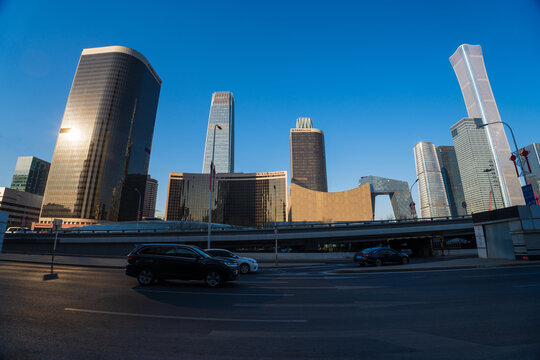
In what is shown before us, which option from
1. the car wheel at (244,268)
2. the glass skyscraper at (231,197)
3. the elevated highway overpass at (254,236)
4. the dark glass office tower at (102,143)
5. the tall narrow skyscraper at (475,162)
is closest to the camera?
the car wheel at (244,268)

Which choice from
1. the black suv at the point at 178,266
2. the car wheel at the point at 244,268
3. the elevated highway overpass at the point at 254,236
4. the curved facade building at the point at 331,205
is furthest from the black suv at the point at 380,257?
the curved facade building at the point at 331,205

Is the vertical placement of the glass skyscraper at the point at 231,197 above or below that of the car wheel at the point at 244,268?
above

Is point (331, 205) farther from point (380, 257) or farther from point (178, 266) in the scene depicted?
point (178, 266)

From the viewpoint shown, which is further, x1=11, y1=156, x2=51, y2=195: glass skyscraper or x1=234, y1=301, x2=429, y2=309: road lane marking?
x1=11, y1=156, x2=51, y2=195: glass skyscraper

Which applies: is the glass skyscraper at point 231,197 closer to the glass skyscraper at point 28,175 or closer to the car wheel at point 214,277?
the glass skyscraper at point 28,175

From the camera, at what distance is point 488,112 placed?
181875mm

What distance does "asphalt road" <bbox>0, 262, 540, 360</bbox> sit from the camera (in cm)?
394

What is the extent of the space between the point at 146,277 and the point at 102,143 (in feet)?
446

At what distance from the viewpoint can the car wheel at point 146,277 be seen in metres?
10.9

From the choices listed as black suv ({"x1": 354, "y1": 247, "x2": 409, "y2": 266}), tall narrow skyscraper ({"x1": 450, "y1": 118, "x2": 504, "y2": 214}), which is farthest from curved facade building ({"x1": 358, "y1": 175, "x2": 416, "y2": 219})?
black suv ({"x1": 354, "y1": 247, "x2": 409, "y2": 266})

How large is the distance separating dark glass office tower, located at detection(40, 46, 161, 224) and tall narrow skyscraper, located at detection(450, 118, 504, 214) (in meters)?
216

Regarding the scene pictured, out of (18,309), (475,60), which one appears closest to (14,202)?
(18,309)

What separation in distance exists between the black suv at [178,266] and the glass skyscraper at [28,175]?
721 feet

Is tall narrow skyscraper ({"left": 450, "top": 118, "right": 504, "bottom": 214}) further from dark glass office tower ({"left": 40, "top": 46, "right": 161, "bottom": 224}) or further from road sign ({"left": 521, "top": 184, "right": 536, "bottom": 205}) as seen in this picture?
dark glass office tower ({"left": 40, "top": 46, "right": 161, "bottom": 224})
